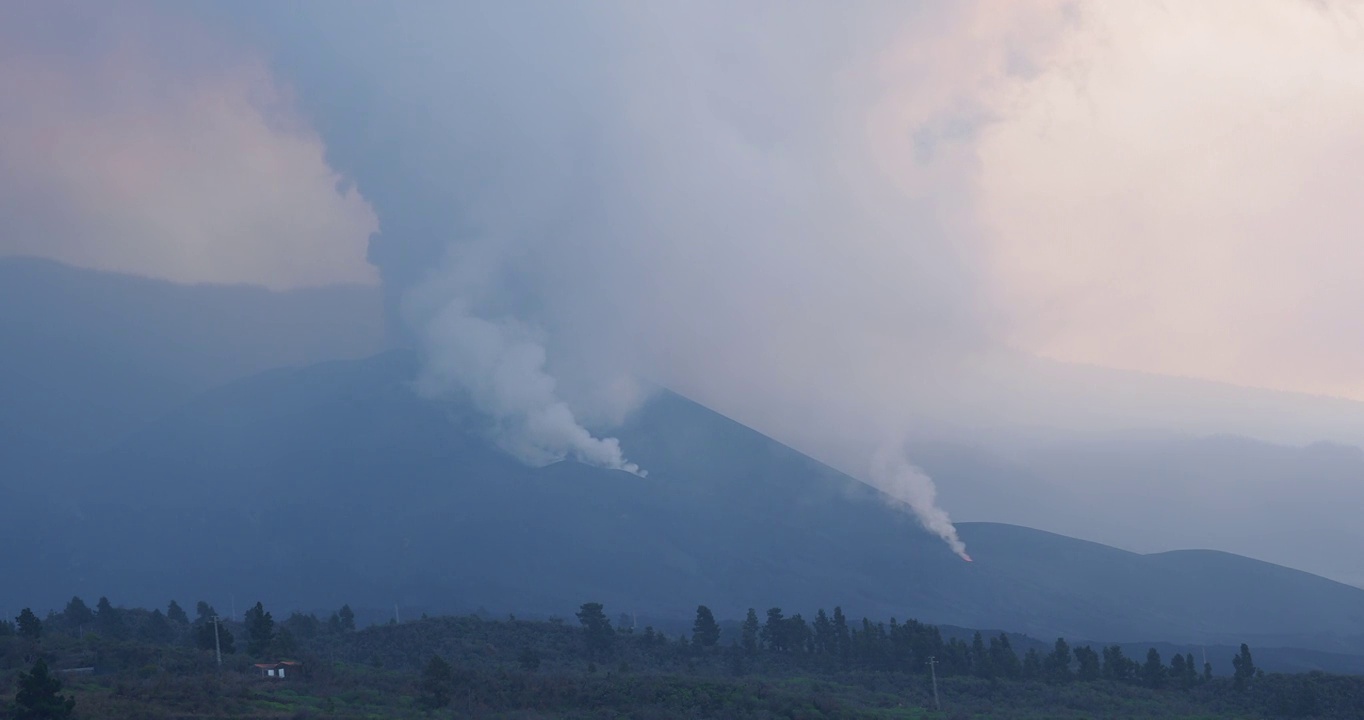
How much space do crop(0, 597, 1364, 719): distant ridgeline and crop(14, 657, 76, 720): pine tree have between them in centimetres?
4

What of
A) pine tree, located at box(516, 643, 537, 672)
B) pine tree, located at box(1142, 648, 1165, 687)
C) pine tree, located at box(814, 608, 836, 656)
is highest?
pine tree, located at box(814, 608, 836, 656)

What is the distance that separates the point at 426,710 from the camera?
36.9 m

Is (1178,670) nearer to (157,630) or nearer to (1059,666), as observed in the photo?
(1059,666)

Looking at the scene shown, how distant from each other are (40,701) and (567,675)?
22.3 m

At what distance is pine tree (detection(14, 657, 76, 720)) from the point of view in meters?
27.3

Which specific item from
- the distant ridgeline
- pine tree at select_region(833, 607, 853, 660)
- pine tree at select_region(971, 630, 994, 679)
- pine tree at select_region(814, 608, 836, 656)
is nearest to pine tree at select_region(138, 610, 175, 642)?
the distant ridgeline

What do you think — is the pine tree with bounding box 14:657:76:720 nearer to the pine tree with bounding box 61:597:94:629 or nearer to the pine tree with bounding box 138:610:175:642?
the pine tree with bounding box 138:610:175:642

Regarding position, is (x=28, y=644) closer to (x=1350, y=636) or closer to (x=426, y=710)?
(x=426, y=710)

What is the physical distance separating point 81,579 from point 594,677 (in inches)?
4371

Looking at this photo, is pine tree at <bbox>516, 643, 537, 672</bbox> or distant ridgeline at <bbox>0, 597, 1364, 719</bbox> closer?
distant ridgeline at <bbox>0, 597, 1364, 719</bbox>

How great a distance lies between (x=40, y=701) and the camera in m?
27.4

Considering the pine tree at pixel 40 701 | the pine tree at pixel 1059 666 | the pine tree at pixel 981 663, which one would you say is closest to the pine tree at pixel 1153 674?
the pine tree at pixel 1059 666

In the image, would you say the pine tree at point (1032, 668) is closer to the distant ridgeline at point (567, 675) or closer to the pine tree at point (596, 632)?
the distant ridgeline at point (567, 675)

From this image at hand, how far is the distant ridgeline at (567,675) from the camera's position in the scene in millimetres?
35750
